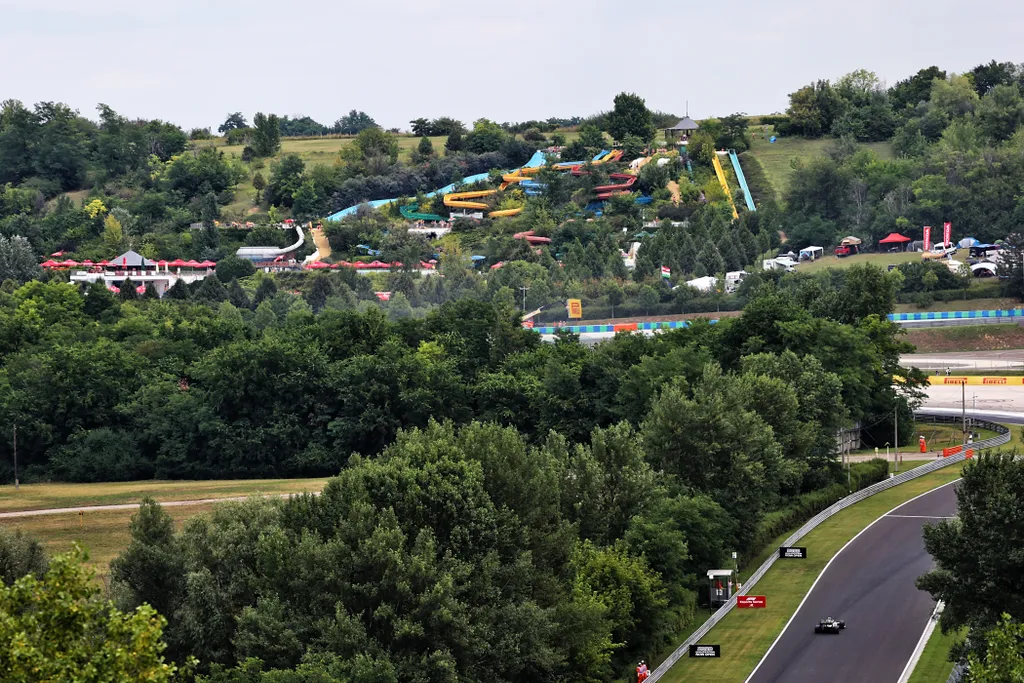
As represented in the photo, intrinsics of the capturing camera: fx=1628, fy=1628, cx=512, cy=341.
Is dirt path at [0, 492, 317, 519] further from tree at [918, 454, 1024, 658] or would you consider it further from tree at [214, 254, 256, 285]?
tree at [214, 254, 256, 285]

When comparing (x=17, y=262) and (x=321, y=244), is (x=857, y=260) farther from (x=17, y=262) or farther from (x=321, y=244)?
(x=17, y=262)

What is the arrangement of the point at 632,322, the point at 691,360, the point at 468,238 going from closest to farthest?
the point at 691,360 < the point at 632,322 < the point at 468,238

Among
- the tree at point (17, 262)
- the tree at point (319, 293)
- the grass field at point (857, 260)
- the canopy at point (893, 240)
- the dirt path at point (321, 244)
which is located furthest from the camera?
the dirt path at point (321, 244)

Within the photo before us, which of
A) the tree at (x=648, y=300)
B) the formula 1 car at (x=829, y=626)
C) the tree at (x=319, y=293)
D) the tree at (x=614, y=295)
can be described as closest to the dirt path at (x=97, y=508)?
the formula 1 car at (x=829, y=626)

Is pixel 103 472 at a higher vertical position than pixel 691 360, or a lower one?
lower

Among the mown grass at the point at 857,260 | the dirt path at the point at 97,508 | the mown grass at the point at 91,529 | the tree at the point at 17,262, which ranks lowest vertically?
the dirt path at the point at 97,508

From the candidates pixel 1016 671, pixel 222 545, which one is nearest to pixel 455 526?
pixel 222 545

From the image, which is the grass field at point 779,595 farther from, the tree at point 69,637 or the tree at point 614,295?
the tree at point 614,295

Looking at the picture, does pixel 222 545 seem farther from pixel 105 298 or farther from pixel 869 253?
pixel 869 253
